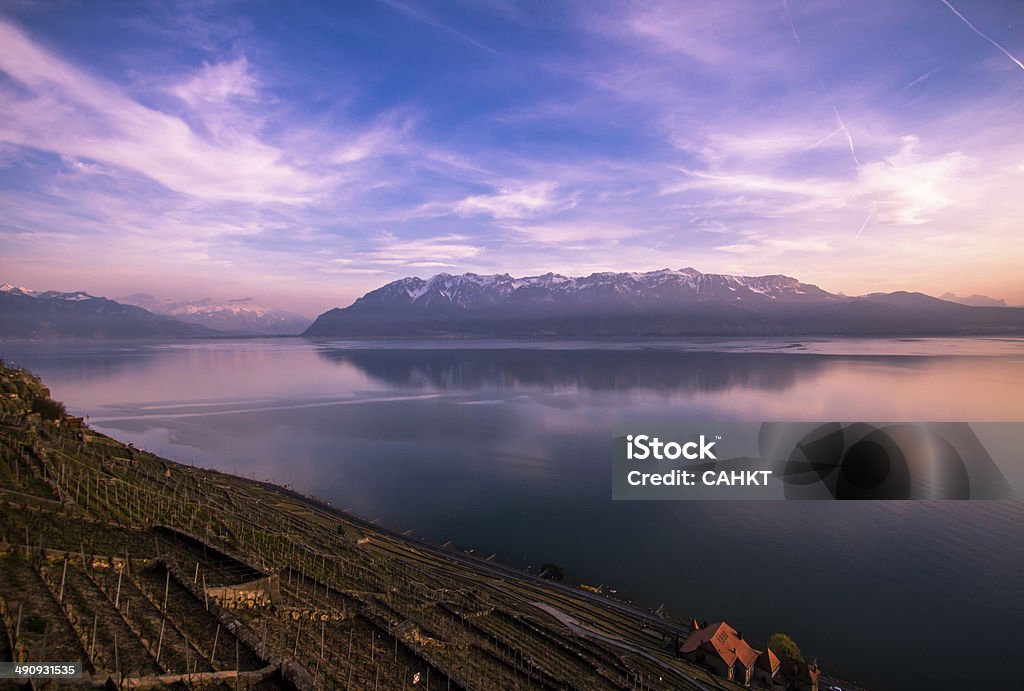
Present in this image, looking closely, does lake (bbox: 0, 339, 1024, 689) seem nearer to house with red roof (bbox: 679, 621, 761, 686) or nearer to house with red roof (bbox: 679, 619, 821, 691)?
house with red roof (bbox: 679, 619, 821, 691)

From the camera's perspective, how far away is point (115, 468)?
77.7 feet

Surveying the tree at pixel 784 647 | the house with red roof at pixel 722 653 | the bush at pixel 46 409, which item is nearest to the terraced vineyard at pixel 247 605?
the house with red roof at pixel 722 653

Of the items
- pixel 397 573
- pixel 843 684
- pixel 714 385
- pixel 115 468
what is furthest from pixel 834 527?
pixel 714 385

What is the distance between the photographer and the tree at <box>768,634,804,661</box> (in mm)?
21062

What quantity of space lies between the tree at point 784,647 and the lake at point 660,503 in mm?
1829

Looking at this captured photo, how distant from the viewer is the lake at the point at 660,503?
81.4 ft

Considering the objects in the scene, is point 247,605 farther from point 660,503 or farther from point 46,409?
point 46,409

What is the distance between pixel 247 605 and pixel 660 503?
33.0 m

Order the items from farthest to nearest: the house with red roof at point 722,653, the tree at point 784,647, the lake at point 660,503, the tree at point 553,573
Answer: the tree at point 553,573
the lake at point 660,503
the tree at point 784,647
the house with red roof at point 722,653

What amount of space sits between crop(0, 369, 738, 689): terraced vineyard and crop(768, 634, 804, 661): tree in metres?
3.90

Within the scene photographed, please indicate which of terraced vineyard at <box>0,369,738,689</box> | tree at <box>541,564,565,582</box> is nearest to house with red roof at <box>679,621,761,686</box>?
terraced vineyard at <box>0,369,738,689</box>

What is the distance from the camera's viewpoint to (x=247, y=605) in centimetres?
1221

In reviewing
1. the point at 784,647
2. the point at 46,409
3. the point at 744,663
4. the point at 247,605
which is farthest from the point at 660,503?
the point at 46,409

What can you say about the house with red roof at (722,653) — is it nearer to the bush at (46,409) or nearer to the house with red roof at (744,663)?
the house with red roof at (744,663)
